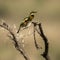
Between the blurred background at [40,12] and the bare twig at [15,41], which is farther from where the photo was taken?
the blurred background at [40,12]

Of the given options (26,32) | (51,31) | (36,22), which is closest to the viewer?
(36,22)

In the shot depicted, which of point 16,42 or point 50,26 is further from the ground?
point 16,42

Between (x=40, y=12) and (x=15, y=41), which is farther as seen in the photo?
(x=40, y=12)

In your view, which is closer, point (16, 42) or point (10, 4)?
point (16, 42)

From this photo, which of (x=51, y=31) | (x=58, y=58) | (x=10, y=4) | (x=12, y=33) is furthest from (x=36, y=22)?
(x=10, y=4)

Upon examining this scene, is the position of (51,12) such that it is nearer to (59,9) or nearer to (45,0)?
(59,9)

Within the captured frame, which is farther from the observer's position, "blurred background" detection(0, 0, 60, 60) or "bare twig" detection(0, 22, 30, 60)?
"blurred background" detection(0, 0, 60, 60)

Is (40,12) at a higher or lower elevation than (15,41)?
lower

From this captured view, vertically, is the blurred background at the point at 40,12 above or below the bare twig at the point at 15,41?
below

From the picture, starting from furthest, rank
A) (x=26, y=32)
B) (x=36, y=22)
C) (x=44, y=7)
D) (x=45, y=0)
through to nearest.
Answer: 1. (x=45, y=0)
2. (x=44, y=7)
3. (x=26, y=32)
4. (x=36, y=22)

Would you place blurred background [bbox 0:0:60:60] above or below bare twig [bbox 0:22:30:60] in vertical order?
below
